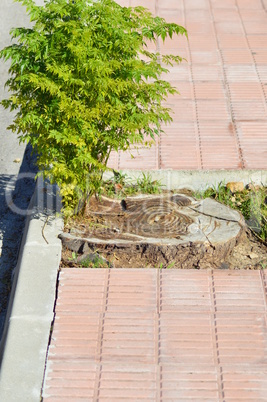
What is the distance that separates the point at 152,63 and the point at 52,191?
1.47 m

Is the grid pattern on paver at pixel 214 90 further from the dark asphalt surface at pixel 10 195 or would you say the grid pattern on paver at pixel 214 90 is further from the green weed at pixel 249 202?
the dark asphalt surface at pixel 10 195

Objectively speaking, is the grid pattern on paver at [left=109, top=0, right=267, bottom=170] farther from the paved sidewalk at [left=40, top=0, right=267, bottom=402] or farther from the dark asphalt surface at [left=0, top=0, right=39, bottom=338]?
the dark asphalt surface at [left=0, top=0, right=39, bottom=338]

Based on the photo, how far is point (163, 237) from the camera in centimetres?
498

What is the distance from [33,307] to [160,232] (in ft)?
3.84

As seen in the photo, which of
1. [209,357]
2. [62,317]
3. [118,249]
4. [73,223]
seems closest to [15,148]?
[73,223]

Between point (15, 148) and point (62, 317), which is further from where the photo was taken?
point (15, 148)

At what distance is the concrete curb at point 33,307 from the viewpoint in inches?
156

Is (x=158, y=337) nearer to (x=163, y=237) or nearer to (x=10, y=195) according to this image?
(x=163, y=237)

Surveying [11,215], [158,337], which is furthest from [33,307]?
[11,215]

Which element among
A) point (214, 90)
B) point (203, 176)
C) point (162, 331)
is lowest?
point (214, 90)

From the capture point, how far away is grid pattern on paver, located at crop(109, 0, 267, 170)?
20.2 feet

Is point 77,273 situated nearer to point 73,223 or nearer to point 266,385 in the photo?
point 73,223

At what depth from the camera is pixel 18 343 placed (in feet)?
13.7

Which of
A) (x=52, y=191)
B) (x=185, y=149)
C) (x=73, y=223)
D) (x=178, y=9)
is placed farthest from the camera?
(x=178, y=9)
